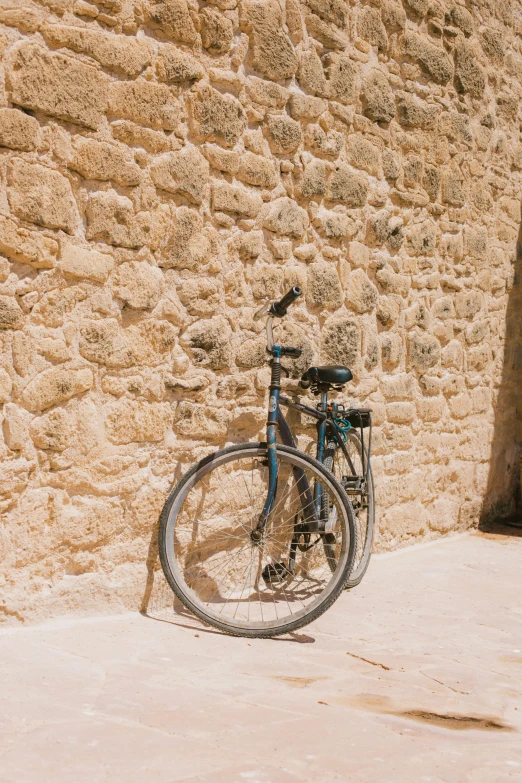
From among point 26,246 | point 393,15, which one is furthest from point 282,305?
point 393,15

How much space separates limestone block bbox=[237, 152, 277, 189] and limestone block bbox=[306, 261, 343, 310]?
1.62 feet

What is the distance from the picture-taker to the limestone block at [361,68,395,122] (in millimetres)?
4508

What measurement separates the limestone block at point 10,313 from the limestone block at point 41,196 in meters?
0.30

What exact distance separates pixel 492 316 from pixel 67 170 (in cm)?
360

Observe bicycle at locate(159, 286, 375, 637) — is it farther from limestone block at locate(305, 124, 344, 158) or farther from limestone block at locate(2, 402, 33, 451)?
limestone block at locate(305, 124, 344, 158)

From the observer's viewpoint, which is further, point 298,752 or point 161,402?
point 161,402

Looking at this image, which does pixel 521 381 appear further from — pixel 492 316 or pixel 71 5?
pixel 71 5

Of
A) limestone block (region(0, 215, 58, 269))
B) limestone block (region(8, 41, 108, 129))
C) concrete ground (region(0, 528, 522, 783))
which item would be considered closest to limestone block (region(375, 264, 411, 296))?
concrete ground (region(0, 528, 522, 783))

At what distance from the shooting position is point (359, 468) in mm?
4648

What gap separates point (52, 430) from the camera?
315 centimetres

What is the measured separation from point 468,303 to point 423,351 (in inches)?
26.5

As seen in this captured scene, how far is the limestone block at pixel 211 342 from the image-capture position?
3.62m

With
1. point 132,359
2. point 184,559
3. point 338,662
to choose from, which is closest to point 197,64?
point 132,359

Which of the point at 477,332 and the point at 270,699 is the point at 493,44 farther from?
the point at 270,699
